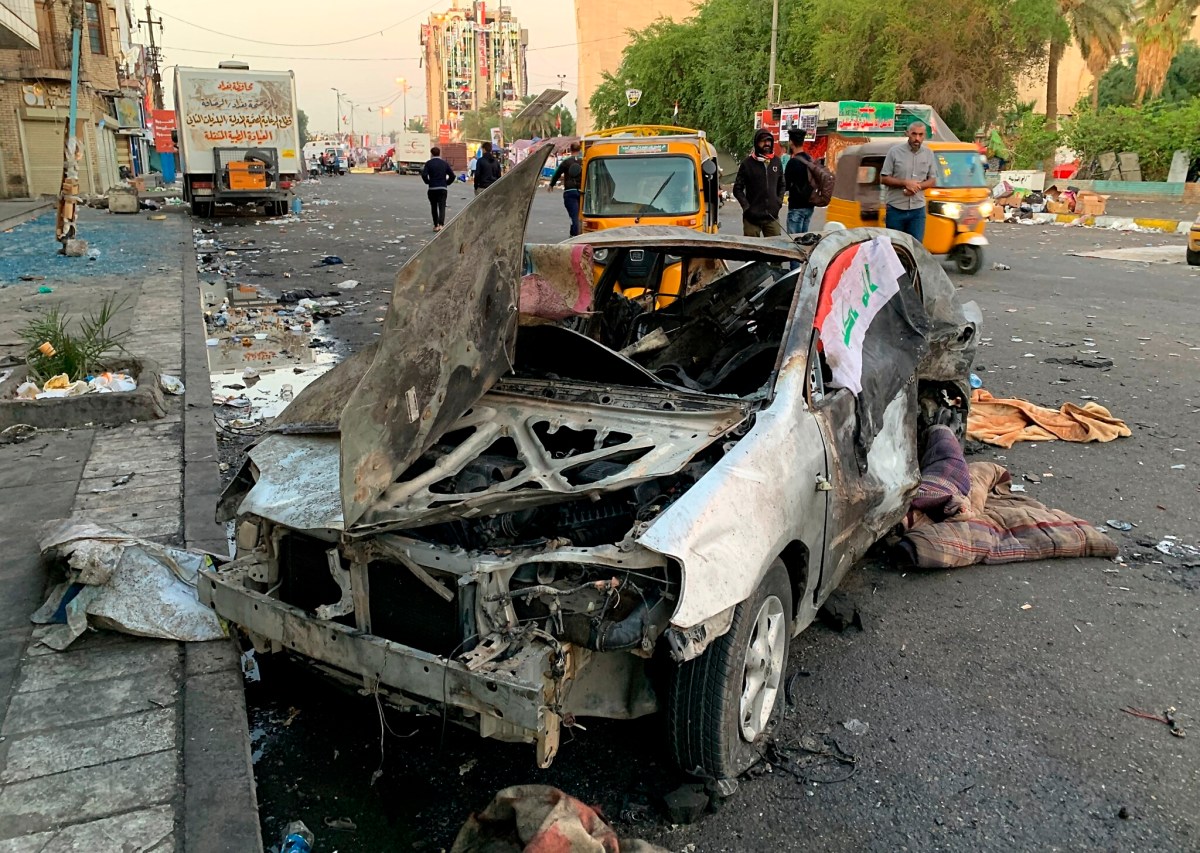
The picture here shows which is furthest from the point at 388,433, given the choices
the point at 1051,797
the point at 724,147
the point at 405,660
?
the point at 724,147

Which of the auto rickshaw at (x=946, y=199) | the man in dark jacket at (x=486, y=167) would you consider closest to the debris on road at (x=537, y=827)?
the auto rickshaw at (x=946, y=199)

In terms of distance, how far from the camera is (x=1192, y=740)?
324cm

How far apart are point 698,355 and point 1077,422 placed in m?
3.54

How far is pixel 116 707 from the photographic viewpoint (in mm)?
3307

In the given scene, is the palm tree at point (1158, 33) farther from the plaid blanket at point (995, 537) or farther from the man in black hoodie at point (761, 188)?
the plaid blanket at point (995, 537)

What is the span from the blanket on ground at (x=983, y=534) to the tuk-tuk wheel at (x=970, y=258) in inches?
415

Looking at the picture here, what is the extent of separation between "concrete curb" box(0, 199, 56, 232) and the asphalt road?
21.6 meters

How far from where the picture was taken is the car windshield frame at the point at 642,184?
11.7m

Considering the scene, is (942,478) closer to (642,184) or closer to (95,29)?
(642,184)

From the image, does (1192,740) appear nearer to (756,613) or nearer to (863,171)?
(756,613)

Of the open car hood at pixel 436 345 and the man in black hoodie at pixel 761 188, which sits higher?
the man in black hoodie at pixel 761 188

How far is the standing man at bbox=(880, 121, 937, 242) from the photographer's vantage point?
11.4 meters

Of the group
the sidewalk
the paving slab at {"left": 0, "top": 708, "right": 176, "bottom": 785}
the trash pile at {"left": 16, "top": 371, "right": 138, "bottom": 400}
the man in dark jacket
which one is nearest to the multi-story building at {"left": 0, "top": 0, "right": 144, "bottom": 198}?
the man in dark jacket

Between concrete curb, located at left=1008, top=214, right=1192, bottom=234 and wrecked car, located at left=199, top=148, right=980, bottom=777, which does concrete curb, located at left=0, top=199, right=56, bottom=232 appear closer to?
wrecked car, located at left=199, top=148, right=980, bottom=777
